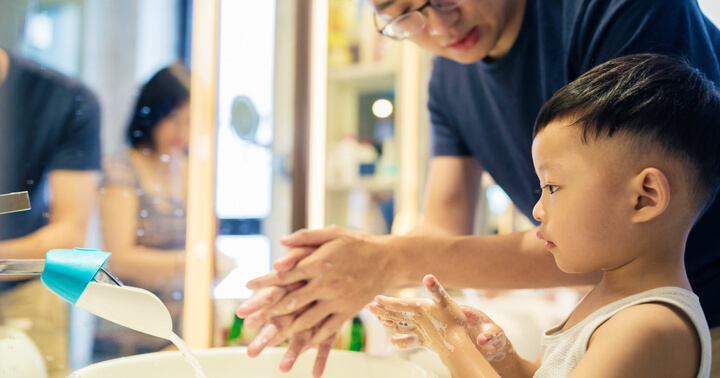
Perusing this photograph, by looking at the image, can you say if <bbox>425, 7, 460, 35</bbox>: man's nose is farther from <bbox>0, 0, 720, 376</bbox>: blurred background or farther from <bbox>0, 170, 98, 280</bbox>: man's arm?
<bbox>0, 170, 98, 280</bbox>: man's arm

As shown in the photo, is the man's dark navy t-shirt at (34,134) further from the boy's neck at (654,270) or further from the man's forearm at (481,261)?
the boy's neck at (654,270)

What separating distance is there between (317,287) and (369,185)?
1656 mm

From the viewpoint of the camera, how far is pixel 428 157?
2.48 m

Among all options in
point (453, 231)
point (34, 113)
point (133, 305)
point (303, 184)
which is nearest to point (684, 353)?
point (133, 305)

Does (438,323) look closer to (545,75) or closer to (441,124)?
(545,75)

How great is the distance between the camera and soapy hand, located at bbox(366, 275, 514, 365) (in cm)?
77

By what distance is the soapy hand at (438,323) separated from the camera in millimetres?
771

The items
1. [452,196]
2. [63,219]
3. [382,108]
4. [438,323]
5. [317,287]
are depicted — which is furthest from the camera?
[382,108]

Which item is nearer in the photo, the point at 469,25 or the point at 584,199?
the point at 584,199

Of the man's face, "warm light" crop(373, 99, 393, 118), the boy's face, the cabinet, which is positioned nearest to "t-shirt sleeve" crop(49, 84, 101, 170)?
the man's face

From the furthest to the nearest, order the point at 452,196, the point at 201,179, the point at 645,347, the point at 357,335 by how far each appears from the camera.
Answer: the point at 357,335
the point at 201,179
the point at 452,196
the point at 645,347

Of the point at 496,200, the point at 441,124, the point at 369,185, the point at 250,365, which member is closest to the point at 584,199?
the point at 250,365

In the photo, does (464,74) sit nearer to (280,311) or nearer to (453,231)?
(453,231)

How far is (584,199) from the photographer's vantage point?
2.39 feet
